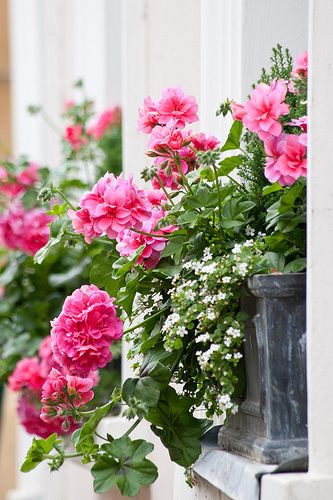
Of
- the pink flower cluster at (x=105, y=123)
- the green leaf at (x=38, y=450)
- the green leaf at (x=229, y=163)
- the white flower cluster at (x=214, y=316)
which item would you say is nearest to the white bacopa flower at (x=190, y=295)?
the white flower cluster at (x=214, y=316)

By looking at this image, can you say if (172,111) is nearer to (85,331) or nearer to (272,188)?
(272,188)

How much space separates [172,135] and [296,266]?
31 centimetres

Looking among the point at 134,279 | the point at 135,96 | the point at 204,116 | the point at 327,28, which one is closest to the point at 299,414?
the point at 134,279

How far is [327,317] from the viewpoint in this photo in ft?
4.36

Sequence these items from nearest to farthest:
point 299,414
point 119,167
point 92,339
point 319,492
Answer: point 319,492, point 299,414, point 92,339, point 119,167

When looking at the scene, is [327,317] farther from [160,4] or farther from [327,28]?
[160,4]

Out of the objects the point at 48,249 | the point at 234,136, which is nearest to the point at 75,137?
the point at 48,249

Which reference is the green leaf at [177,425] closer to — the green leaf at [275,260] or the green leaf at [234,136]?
the green leaf at [275,260]

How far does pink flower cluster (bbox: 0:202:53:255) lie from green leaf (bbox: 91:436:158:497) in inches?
49.2

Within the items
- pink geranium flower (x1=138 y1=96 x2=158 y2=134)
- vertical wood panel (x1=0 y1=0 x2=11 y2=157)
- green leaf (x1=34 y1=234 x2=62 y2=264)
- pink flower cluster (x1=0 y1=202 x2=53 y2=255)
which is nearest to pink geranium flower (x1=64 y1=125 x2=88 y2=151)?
pink flower cluster (x1=0 y1=202 x2=53 y2=255)

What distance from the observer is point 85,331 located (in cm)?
151

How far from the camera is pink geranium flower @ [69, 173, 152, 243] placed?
4.86ft

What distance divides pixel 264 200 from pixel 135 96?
0.93 metres

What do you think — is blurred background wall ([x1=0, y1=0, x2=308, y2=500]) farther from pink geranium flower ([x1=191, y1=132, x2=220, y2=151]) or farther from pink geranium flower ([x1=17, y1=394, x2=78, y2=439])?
pink geranium flower ([x1=17, y1=394, x2=78, y2=439])
